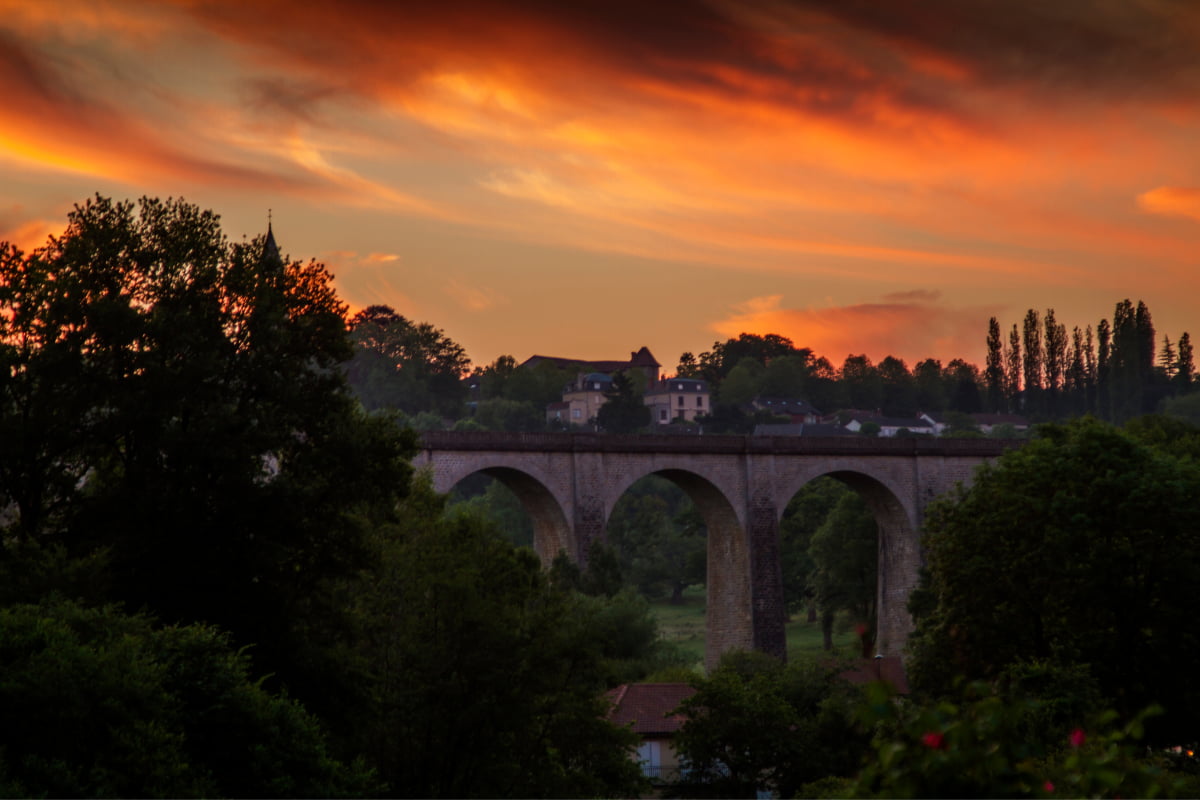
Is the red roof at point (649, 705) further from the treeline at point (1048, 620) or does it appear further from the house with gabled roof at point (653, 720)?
the treeline at point (1048, 620)

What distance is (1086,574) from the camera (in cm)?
2992

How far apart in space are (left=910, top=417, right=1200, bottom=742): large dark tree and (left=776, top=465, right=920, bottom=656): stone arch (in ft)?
84.2

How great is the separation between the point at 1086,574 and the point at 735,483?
26.8 metres

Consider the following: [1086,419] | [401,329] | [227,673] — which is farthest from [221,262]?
[401,329]

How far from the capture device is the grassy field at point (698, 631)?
72.9m

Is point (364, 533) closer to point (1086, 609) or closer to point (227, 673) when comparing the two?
point (227, 673)

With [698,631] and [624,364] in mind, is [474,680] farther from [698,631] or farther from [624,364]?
[624,364]

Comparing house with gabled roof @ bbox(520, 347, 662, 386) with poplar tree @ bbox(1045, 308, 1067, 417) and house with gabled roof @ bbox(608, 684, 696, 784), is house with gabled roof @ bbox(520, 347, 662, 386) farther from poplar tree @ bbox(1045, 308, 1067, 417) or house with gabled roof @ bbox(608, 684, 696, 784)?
house with gabled roof @ bbox(608, 684, 696, 784)

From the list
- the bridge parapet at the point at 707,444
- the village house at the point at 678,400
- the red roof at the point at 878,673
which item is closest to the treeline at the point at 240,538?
the red roof at the point at 878,673

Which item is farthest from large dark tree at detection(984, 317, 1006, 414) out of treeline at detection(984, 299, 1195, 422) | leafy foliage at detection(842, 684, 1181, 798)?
leafy foliage at detection(842, 684, 1181, 798)

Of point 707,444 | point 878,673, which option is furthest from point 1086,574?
point 707,444

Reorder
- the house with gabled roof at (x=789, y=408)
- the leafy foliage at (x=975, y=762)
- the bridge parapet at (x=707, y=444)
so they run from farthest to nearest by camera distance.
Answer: the house with gabled roof at (x=789, y=408) < the bridge parapet at (x=707, y=444) < the leafy foliage at (x=975, y=762)

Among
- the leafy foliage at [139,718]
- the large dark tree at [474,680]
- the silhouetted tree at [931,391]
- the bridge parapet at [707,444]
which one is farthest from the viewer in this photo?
the silhouetted tree at [931,391]

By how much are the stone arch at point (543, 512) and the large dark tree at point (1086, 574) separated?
21416 millimetres
